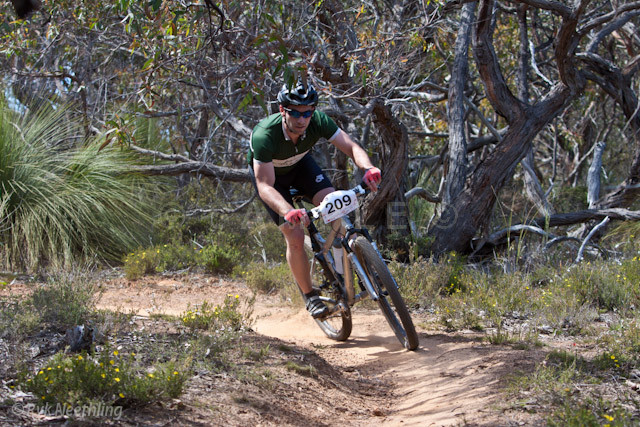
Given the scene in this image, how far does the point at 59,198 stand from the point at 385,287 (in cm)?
524

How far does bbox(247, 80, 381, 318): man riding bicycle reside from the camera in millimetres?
4664

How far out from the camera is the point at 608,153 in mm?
15305

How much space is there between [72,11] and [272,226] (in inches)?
159

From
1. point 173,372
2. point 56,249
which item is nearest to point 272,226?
point 56,249

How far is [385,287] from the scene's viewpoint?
15.3ft

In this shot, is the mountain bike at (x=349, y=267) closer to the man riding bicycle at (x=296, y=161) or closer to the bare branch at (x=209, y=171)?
the man riding bicycle at (x=296, y=161)

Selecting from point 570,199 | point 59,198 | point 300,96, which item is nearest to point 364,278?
point 300,96

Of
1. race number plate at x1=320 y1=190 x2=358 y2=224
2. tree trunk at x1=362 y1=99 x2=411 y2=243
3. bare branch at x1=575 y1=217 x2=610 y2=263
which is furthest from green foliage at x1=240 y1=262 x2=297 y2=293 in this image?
bare branch at x1=575 y1=217 x2=610 y2=263

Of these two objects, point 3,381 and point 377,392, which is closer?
point 3,381

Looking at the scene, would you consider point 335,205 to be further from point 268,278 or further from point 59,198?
point 59,198

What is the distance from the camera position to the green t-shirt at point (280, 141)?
4875 mm

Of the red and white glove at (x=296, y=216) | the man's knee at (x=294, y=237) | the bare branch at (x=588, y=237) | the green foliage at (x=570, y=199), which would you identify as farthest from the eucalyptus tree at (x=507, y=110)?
the red and white glove at (x=296, y=216)

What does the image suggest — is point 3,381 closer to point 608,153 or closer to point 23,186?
point 23,186

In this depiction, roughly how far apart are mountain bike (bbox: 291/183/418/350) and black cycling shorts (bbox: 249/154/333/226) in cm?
9
